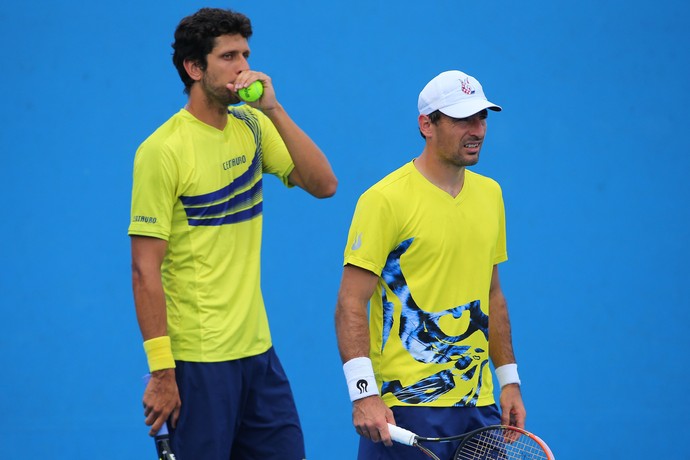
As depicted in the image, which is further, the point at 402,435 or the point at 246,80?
the point at 246,80

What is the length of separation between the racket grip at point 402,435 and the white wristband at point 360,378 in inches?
4.1

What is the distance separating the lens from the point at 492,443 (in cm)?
339

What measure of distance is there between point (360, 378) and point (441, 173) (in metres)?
0.61

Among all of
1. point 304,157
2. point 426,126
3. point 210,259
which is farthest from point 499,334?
point 210,259

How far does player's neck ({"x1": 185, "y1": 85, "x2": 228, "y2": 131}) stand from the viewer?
347 cm

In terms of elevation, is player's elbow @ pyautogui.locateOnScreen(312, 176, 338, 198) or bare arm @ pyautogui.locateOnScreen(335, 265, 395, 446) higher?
player's elbow @ pyautogui.locateOnScreen(312, 176, 338, 198)

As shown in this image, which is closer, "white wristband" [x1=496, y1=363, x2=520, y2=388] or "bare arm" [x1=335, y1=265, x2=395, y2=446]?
"bare arm" [x1=335, y1=265, x2=395, y2=446]

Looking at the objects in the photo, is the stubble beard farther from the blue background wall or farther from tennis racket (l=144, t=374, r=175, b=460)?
the blue background wall

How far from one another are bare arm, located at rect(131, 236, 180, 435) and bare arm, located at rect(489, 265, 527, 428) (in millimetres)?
934

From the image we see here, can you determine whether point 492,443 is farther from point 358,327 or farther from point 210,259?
point 210,259

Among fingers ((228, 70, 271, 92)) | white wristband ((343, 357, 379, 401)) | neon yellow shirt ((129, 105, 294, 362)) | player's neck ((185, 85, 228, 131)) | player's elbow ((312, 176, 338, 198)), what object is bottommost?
white wristband ((343, 357, 379, 401))

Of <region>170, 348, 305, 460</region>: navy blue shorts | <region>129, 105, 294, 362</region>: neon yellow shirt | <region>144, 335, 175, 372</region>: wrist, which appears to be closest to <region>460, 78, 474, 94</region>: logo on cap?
<region>129, 105, 294, 362</region>: neon yellow shirt

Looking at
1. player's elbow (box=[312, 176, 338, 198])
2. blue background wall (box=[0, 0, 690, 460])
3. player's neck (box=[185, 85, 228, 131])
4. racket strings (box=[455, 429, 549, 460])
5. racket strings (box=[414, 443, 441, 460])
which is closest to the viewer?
racket strings (box=[414, 443, 441, 460])

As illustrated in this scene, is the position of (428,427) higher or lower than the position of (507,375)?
lower
